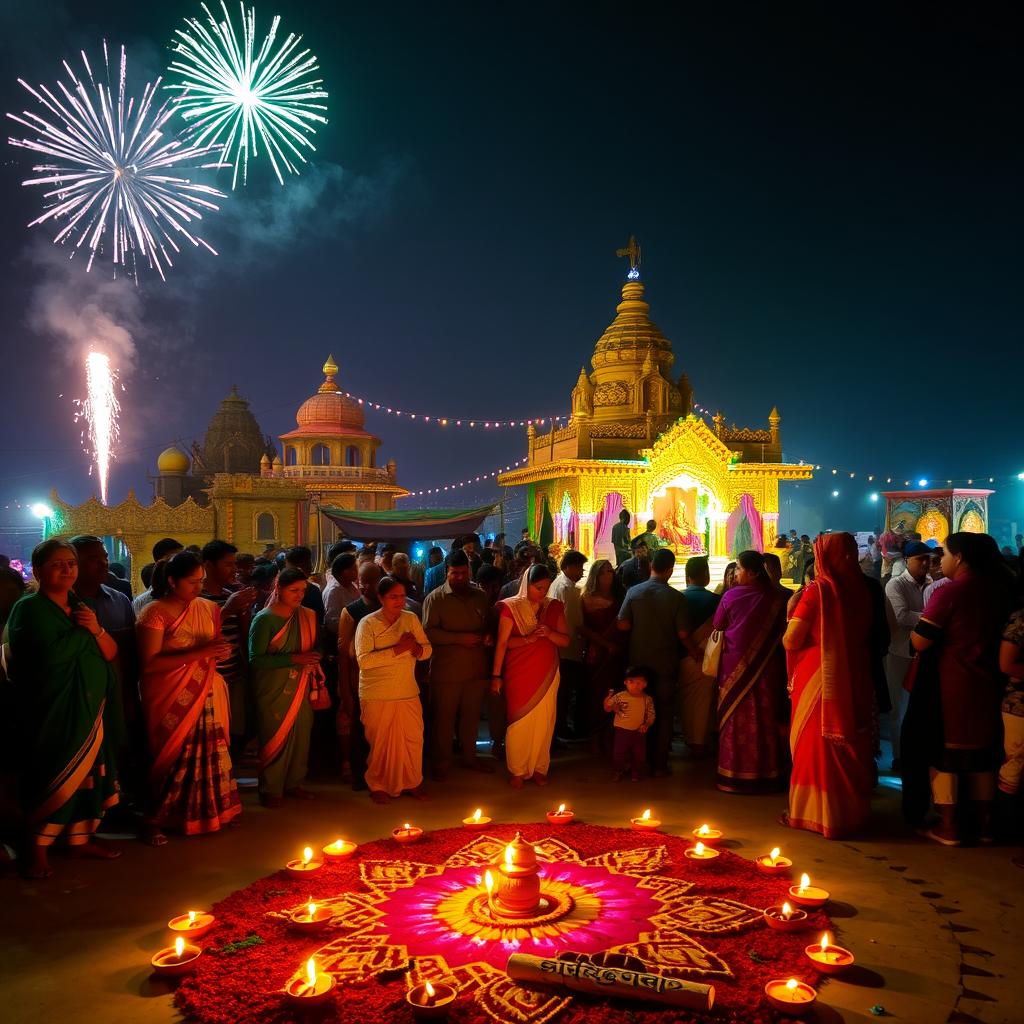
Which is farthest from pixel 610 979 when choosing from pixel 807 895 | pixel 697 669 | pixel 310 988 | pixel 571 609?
pixel 571 609

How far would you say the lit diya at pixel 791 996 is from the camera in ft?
10.1

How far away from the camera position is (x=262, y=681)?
5.65m

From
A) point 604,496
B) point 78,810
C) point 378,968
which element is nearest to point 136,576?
point 604,496

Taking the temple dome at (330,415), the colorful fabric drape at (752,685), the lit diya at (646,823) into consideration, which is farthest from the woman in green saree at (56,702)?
the temple dome at (330,415)

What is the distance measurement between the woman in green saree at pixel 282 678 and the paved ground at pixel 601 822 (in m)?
0.27

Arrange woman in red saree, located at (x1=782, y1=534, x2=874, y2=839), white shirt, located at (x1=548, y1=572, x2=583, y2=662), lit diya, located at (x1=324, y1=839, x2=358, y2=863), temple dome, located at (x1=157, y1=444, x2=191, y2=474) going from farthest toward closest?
temple dome, located at (x1=157, y1=444, x2=191, y2=474) < white shirt, located at (x1=548, y1=572, x2=583, y2=662) < woman in red saree, located at (x1=782, y1=534, x2=874, y2=839) < lit diya, located at (x1=324, y1=839, x2=358, y2=863)

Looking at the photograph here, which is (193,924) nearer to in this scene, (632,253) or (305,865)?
(305,865)

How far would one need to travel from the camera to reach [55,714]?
178 inches

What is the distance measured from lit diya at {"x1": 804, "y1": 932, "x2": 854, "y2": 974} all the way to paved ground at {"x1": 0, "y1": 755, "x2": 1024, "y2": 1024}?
0.29 feet

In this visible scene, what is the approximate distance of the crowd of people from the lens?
4.66m

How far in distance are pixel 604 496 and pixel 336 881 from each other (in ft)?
64.0

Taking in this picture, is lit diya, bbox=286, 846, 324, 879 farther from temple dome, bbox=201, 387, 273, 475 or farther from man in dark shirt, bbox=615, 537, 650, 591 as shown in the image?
temple dome, bbox=201, 387, 273, 475

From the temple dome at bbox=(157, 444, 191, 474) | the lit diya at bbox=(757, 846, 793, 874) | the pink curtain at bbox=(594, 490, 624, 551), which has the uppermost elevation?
the temple dome at bbox=(157, 444, 191, 474)

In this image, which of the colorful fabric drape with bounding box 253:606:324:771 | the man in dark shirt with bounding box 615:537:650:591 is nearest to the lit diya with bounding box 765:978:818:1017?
the colorful fabric drape with bounding box 253:606:324:771
